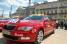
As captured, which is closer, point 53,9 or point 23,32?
point 23,32

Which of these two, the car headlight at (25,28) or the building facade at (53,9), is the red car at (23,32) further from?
the building facade at (53,9)

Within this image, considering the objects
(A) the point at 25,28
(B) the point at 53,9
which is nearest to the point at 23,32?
(A) the point at 25,28

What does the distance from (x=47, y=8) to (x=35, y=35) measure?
222 ft

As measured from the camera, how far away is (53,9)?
235ft

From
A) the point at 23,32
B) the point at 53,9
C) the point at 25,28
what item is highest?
the point at 25,28

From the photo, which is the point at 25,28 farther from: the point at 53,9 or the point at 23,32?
the point at 53,9

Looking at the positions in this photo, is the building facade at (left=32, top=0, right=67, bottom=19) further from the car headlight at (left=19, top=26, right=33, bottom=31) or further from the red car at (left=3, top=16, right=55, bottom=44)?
the car headlight at (left=19, top=26, right=33, bottom=31)

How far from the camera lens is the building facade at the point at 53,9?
68831 millimetres

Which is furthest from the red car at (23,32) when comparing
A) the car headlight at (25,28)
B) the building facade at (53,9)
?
the building facade at (53,9)

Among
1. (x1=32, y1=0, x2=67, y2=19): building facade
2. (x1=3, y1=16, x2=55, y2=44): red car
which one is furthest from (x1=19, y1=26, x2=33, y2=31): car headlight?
(x1=32, y1=0, x2=67, y2=19): building facade

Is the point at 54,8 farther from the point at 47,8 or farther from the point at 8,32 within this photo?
the point at 8,32

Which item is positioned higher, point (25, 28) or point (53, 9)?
point (25, 28)

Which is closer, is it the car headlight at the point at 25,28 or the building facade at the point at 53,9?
the car headlight at the point at 25,28

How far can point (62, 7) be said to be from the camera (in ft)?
228
